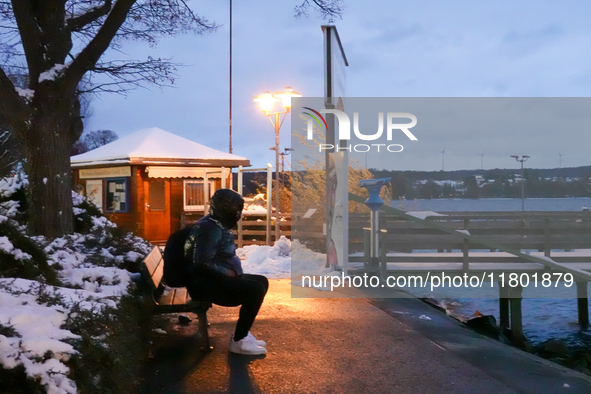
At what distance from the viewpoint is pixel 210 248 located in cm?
481

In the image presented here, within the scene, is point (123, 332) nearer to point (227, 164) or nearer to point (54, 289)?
point (54, 289)

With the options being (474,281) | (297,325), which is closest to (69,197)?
(297,325)

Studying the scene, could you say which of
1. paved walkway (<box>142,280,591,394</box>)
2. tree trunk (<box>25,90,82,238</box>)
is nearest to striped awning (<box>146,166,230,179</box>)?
tree trunk (<box>25,90,82,238</box>)

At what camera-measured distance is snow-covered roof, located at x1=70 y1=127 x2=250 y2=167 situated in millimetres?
17594

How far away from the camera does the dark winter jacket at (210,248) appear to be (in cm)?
480

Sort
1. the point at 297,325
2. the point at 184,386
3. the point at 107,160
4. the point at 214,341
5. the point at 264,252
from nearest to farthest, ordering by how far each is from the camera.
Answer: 1. the point at 184,386
2. the point at 214,341
3. the point at 297,325
4. the point at 264,252
5. the point at 107,160

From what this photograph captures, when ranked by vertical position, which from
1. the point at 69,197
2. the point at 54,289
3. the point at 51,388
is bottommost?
the point at 51,388

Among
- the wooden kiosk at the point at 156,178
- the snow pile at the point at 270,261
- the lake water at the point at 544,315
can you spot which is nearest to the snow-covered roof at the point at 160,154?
the wooden kiosk at the point at 156,178

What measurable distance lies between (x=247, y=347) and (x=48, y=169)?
3457 mm

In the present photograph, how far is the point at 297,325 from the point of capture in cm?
646

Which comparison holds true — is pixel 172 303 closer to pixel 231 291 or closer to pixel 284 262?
pixel 231 291

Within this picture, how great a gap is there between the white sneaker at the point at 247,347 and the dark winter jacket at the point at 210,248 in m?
0.62

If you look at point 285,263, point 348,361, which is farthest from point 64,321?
point 285,263

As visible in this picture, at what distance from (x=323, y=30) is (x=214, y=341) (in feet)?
21.7
